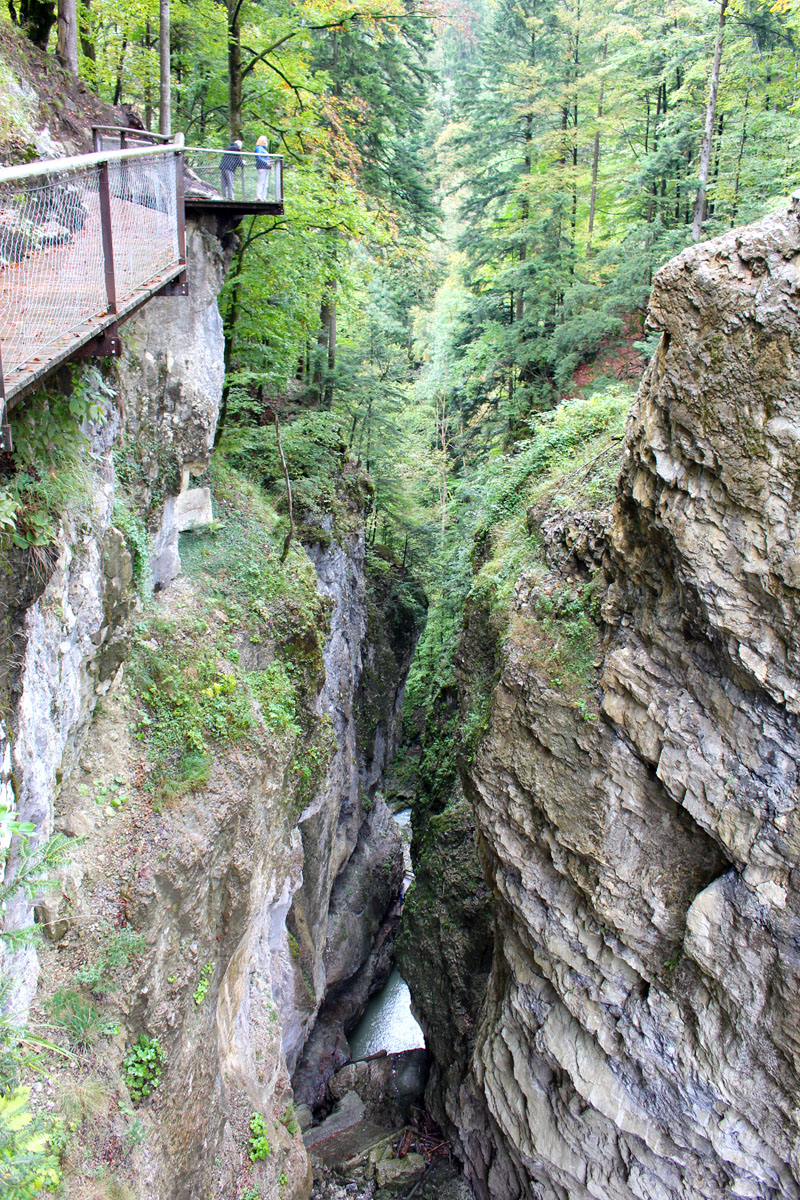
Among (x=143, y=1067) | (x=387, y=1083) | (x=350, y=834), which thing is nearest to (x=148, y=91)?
(x=350, y=834)

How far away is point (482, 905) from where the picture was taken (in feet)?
39.1

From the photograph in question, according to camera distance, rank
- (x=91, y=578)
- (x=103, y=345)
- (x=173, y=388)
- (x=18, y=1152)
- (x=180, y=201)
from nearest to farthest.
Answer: (x=18, y=1152)
(x=103, y=345)
(x=91, y=578)
(x=180, y=201)
(x=173, y=388)

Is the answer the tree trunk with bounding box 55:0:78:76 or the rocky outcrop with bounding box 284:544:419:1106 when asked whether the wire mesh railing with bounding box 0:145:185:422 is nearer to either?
the tree trunk with bounding box 55:0:78:76

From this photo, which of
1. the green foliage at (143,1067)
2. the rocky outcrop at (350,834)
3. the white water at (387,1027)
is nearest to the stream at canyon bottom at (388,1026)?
the white water at (387,1027)

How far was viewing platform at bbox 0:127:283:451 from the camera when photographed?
4352mm

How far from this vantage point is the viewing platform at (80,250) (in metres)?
4.35

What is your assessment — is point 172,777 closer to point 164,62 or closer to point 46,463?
point 46,463

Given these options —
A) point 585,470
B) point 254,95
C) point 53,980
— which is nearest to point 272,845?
point 53,980

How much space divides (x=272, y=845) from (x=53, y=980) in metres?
4.11

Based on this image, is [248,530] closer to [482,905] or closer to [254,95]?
Answer: [482,905]

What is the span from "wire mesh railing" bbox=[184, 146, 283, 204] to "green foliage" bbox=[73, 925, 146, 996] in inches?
346

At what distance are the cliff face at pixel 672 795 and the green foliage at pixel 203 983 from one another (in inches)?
161

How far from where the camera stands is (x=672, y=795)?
304 inches

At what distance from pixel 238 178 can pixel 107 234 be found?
14.8ft
